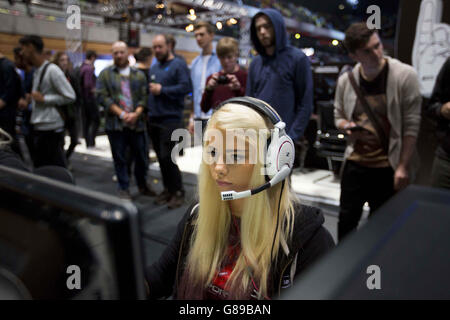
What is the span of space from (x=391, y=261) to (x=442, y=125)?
1.76m

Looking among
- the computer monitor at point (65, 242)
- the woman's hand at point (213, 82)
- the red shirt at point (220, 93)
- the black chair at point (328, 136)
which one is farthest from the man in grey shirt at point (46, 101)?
the computer monitor at point (65, 242)

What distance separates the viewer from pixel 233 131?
0.98 metres

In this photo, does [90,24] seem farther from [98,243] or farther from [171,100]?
[98,243]

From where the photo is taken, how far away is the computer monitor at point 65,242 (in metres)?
0.29

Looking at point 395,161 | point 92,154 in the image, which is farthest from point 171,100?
point 92,154

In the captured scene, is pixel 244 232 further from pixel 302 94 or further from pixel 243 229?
pixel 302 94

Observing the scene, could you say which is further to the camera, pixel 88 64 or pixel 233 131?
pixel 88 64

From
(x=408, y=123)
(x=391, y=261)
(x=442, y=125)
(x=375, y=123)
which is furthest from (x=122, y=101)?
(x=391, y=261)

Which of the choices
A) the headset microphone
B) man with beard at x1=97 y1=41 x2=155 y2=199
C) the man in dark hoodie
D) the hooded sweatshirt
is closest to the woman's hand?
the man in dark hoodie

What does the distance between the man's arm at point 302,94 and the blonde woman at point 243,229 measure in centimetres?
136

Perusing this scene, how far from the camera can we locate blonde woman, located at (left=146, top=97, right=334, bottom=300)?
3.15ft

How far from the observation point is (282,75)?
2.34m

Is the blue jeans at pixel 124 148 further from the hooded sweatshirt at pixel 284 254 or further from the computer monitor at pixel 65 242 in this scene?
the computer monitor at pixel 65 242

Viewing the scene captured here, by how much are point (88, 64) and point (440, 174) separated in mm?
5449
